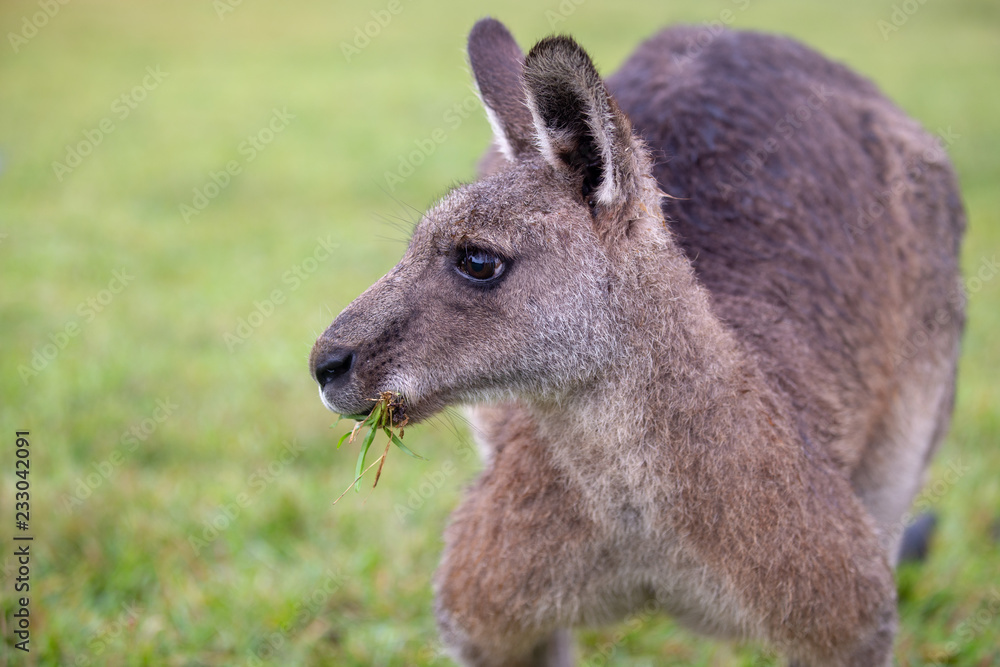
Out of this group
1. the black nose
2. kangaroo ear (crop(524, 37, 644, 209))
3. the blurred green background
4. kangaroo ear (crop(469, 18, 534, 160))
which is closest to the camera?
kangaroo ear (crop(524, 37, 644, 209))

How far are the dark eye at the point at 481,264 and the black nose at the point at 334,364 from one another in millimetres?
409

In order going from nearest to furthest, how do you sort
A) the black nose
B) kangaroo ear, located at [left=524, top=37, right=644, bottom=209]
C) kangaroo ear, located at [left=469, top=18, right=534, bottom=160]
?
kangaroo ear, located at [left=524, top=37, right=644, bottom=209], the black nose, kangaroo ear, located at [left=469, top=18, right=534, bottom=160]

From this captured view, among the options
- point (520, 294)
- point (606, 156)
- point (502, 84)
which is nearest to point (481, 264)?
point (520, 294)

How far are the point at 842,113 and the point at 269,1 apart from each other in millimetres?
20237

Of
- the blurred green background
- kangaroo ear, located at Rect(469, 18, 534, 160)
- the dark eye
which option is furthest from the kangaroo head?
the blurred green background

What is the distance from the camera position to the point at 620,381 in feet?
8.27

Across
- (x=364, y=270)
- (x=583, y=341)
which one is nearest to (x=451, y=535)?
(x=583, y=341)

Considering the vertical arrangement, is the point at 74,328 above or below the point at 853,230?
below

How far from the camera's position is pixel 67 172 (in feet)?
33.2

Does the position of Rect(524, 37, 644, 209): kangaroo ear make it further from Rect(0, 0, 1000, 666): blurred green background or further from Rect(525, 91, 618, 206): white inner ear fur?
Rect(0, 0, 1000, 666): blurred green background

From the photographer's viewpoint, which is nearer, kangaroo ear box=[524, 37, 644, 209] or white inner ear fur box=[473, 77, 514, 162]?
kangaroo ear box=[524, 37, 644, 209]

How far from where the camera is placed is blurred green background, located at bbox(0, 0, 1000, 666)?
3898 mm

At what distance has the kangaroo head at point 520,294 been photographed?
2484mm

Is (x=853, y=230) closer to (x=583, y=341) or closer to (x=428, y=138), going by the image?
(x=583, y=341)
